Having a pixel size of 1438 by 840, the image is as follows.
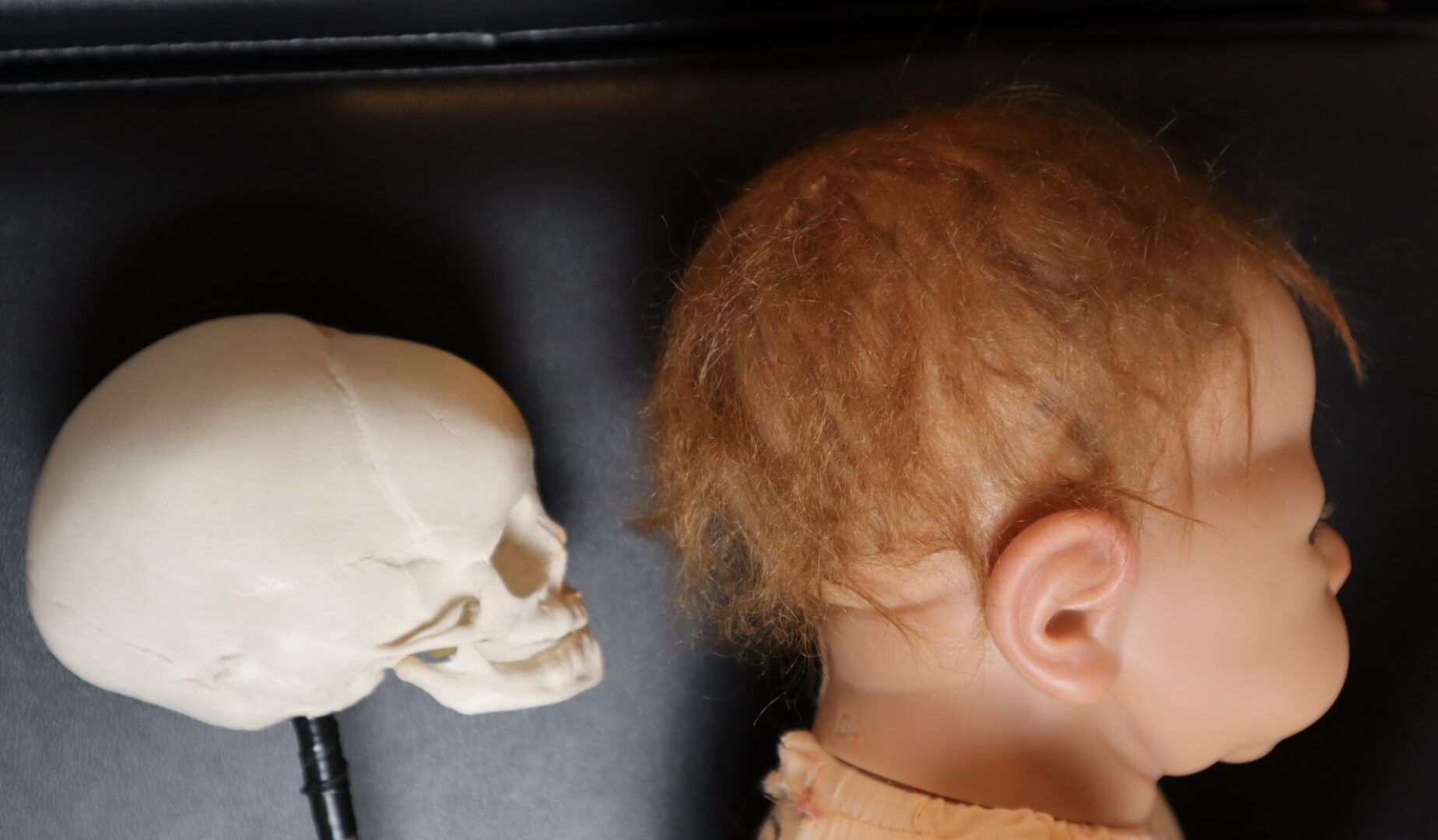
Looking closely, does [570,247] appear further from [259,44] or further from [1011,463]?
[1011,463]

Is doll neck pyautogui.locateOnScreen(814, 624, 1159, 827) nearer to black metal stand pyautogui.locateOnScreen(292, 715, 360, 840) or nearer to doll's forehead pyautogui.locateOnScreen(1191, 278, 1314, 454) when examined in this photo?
doll's forehead pyautogui.locateOnScreen(1191, 278, 1314, 454)

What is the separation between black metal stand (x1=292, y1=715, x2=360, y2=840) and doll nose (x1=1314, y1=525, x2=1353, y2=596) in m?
0.60

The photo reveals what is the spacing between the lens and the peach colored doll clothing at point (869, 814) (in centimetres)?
54

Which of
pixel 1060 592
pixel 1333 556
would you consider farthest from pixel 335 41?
pixel 1333 556

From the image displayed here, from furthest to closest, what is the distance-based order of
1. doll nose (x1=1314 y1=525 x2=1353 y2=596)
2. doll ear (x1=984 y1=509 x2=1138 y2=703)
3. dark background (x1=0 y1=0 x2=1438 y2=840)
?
dark background (x1=0 y1=0 x2=1438 y2=840) → doll nose (x1=1314 y1=525 x2=1353 y2=596) → doll ear (x1=984 y1=509 x2=1138 y2=703)

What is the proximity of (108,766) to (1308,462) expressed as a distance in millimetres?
788

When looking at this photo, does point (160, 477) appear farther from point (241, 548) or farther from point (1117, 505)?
point (1117, 505)

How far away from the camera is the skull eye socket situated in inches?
25.8

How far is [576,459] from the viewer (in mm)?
795

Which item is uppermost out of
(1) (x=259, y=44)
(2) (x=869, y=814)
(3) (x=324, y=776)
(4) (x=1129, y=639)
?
(1) (x=259, y=44)

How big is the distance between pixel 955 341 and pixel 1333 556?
0.96 feet

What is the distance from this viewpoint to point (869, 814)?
1.86ft

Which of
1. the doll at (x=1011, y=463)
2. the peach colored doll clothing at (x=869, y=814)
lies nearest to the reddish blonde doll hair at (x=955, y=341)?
the doll at (x=1011, y=463)

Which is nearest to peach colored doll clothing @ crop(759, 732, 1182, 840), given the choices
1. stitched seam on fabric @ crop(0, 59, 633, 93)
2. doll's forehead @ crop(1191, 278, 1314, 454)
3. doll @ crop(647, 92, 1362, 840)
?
doll @ crop(647, 92, 1362, 840)
